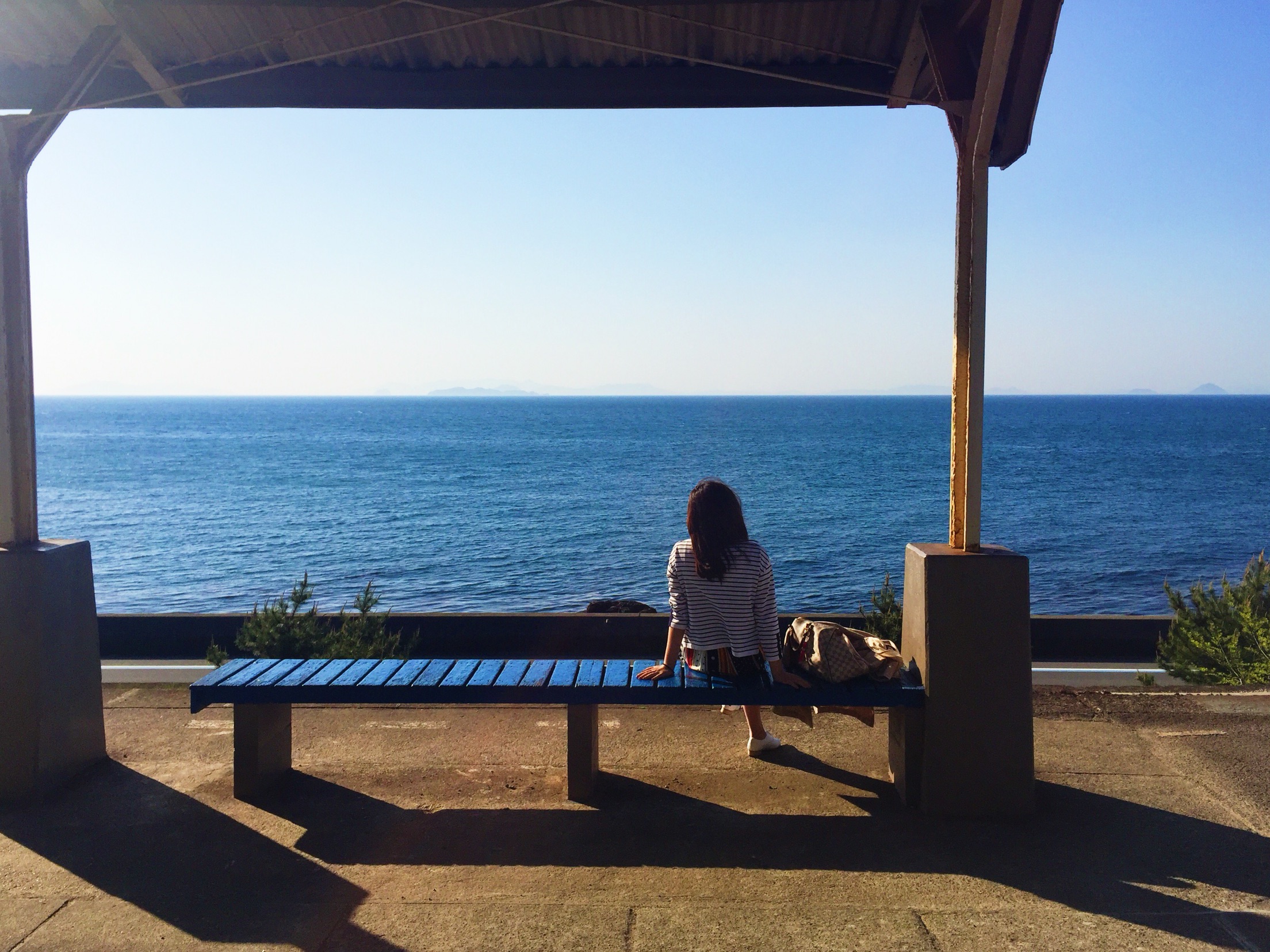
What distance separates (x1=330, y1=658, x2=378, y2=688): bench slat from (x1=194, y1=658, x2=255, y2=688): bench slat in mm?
525

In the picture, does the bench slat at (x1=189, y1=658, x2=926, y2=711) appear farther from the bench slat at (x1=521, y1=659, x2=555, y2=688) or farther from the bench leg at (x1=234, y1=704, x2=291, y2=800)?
the bench leg at (x1=234, y1=704, x2=291, y2=800)

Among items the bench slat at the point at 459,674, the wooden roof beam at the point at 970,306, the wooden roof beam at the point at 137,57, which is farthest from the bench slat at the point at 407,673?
the wooden roof beam at the point at 137,57

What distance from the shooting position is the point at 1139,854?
3.97 metres

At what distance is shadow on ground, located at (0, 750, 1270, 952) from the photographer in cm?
363

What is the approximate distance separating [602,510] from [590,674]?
46.3m

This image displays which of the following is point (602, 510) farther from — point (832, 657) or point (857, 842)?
point (857, 842)

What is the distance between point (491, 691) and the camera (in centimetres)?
434

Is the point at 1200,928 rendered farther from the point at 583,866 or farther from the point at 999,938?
the point at 583,866

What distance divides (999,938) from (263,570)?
118 feet

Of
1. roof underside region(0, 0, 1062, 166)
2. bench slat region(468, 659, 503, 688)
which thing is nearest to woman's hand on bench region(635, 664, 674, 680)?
bench slat region(468, 659, 503, 688)

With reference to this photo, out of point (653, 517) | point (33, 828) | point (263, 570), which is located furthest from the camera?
point (653, 517)

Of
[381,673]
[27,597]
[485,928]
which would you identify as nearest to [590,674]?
[381,673]

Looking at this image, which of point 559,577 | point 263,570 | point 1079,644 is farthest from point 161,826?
point 263,570

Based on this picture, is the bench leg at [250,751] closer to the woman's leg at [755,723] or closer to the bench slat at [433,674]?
the bench slat at [433,674]
